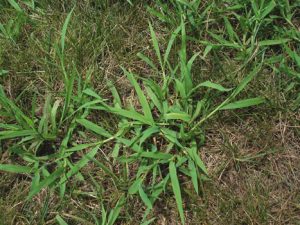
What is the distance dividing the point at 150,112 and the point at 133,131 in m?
0.11

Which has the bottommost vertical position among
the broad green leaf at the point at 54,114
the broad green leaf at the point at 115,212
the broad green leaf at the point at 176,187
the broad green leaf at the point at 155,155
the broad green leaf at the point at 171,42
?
the broad green leaf at the point at 115,212

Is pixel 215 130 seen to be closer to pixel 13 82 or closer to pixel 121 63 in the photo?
pixel 121 63

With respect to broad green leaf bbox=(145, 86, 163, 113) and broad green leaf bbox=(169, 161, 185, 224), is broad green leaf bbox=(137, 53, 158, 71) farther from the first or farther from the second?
broad green leaf bbox=(169, 161, 185, 224)

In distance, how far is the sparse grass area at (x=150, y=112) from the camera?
1979 millimetres

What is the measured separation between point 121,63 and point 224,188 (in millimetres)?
709

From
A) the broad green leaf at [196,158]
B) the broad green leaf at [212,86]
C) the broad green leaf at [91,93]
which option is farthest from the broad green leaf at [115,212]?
the broad green leaf at [212,86]

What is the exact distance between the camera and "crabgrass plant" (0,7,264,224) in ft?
6.46

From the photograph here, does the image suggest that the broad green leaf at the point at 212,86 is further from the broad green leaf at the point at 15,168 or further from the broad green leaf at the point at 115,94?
the broad green leaf at the point at 15,168

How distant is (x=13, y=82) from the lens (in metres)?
2.17

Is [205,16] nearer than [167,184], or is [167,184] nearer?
[167,184]

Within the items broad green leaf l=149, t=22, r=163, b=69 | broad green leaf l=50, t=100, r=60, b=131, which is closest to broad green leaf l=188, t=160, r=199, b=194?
broad green leaf l=149, t=22, r=163, b=69

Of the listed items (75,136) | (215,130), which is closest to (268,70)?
(215,130)

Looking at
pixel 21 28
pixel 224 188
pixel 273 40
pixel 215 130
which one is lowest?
pixel 224 188

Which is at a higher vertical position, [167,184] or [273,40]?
[273,40]
